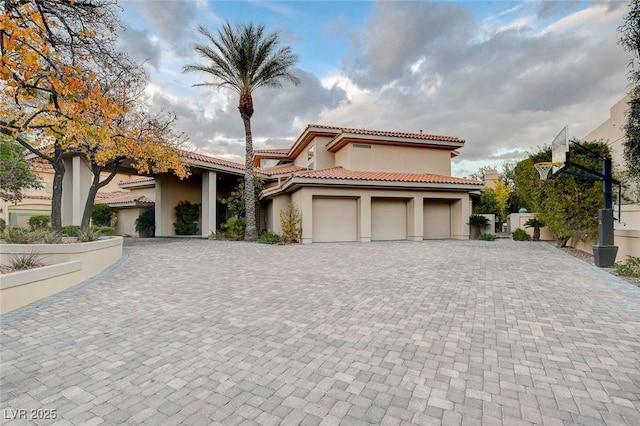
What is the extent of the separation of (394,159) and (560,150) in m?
9.63

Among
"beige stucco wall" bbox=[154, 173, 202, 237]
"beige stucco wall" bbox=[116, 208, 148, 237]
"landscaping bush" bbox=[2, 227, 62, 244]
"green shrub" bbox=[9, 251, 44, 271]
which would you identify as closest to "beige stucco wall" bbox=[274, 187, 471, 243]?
"beige stucco wall" bbox=[154, 173, 202, 237]

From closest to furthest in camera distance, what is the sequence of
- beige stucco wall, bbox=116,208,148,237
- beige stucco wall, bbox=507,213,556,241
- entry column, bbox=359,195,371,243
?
entry column, bbox=359,195,371,243 < beige stucco wall, bbox=507,213,556,241 < beige stucco wall, bbox=116,208,148,237

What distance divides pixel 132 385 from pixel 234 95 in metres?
17.1

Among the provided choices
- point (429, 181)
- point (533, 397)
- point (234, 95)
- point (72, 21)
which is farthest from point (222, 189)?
point (533, 397)

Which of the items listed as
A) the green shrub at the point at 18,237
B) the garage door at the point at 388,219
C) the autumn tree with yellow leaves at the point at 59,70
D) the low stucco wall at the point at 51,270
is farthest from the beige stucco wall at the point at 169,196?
the green shrub at the point at 18,237

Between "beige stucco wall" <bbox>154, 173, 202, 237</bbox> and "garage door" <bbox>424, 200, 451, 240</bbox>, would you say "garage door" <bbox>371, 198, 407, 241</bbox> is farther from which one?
"beige stucco wall" <bbox>154, 173, 202, 237</bbox>

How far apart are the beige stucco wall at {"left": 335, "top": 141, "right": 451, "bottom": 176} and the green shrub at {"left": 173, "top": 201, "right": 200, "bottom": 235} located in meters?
11.0

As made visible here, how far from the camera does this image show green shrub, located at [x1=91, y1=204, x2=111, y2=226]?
23578 mm

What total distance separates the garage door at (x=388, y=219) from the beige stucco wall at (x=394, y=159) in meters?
2.60

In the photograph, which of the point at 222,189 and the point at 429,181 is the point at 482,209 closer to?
the point at 429,181

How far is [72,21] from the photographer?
6.50 metres

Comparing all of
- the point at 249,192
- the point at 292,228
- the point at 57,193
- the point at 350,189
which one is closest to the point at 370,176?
the point at 350,189

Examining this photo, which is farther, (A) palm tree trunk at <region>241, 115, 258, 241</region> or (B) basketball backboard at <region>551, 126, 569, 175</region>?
(A) palm tree trunk at <region>241, 115, 258, 241</region>

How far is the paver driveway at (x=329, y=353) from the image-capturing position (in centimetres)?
264
